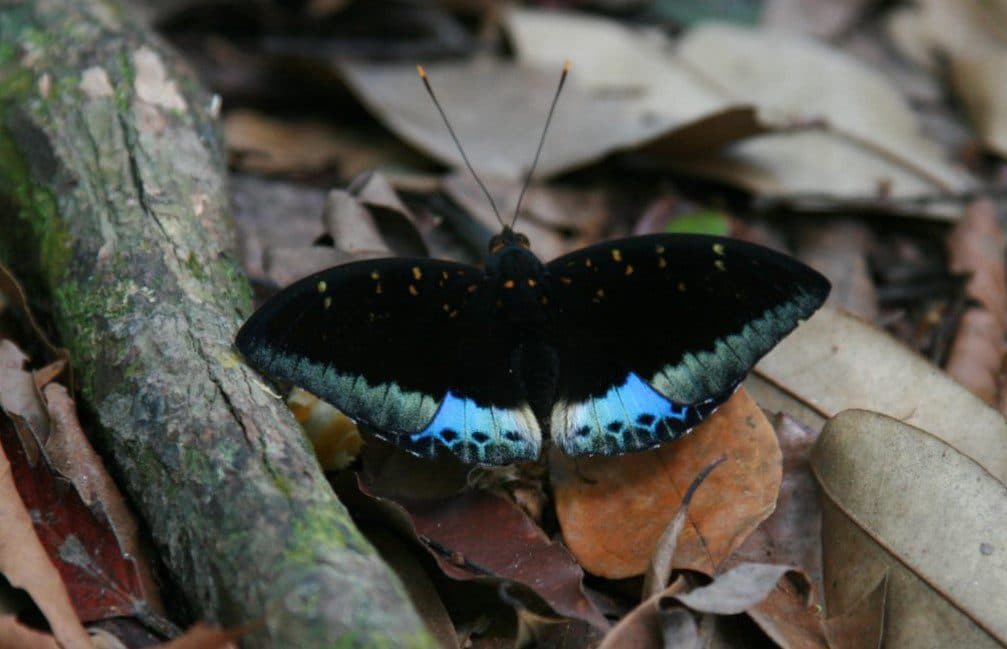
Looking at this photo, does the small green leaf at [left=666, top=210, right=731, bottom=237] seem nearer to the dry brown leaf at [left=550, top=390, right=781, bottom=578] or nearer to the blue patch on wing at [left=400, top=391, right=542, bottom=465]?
the dry brown leaf at [left=550, top=390, right=781, bottom=578]

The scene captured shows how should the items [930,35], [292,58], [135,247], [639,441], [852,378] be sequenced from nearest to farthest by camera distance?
[639,441]
[135,247]
[852,378]
[292,58]
[930,35]

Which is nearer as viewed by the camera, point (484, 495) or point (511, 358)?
point (484, 495)

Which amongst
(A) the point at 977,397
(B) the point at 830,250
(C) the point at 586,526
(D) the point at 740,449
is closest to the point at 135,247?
(C) the point at 586,526

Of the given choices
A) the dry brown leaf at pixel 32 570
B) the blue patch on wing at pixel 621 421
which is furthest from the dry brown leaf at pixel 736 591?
the dry brown leaf at pixel 32 570

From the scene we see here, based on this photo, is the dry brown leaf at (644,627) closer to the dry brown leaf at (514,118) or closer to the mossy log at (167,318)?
the mossy log at (167,318)

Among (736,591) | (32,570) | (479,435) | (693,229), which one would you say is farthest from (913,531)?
(32,570)

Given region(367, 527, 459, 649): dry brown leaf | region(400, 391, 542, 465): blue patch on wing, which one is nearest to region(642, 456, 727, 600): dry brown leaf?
region(400, 391, 542, 465): blue patch on wing

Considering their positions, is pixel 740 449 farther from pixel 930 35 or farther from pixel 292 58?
pixel 930 35
